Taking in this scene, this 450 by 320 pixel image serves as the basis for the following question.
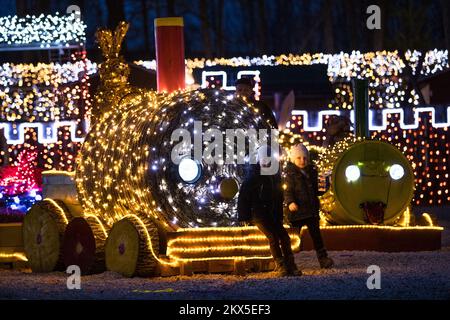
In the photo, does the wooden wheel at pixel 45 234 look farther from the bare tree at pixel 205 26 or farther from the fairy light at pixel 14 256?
the bare tree at pixel 205 26

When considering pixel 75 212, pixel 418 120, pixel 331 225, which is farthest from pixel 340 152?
pixel 418 120

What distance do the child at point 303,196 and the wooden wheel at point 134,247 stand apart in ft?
5.05

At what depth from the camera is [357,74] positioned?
1302 inches

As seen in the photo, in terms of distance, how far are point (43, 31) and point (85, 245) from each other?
18.6 meters

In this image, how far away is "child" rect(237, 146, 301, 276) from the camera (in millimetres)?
13166

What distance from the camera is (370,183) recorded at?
16141 mm

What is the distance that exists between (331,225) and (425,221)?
1.20 meters

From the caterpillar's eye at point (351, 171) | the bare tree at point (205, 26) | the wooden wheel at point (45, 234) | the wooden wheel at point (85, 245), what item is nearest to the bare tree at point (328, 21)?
the bare tree at point (205, 26)

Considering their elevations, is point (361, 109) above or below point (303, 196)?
above

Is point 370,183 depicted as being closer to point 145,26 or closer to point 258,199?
point 258,199

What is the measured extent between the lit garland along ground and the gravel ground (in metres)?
0.78

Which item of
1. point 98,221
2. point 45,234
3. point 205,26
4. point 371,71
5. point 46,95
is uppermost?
point 205,26

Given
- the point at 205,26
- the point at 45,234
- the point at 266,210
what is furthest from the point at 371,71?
the point at 266,210

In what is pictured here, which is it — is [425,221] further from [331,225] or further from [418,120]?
[418,120]
